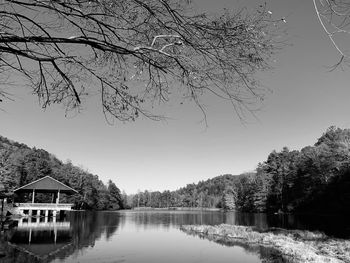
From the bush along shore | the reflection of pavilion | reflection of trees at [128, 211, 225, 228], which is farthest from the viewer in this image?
reflection of trees at [128, 211, 225, 228]

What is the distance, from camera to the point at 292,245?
1858 centimetres

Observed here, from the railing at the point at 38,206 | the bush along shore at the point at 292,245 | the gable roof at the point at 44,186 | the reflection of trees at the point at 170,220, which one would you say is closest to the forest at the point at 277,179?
the gable roof at the point at 44,186

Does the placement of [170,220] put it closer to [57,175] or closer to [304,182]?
[304,182]

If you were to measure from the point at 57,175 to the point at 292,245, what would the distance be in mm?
66422

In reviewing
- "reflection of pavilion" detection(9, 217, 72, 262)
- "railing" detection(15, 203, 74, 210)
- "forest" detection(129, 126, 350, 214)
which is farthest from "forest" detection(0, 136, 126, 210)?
"forest" detection(129, 126, 350, 214)

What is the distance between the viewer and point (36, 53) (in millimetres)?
4109

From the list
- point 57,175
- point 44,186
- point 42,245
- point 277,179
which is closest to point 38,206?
point 44,186

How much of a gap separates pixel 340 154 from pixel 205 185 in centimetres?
14362

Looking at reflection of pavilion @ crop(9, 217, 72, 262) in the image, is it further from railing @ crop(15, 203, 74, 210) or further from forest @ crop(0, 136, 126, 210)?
forest @ crop(0, 136, 126, 210)

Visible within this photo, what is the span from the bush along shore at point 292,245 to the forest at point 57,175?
33.4 m

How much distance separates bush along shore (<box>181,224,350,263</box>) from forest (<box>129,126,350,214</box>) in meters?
23.6

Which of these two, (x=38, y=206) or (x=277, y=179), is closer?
(x=38, y=206)

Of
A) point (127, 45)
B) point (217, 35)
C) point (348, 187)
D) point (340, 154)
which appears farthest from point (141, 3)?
point (340, 154)

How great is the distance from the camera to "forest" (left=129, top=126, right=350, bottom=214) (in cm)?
4583
